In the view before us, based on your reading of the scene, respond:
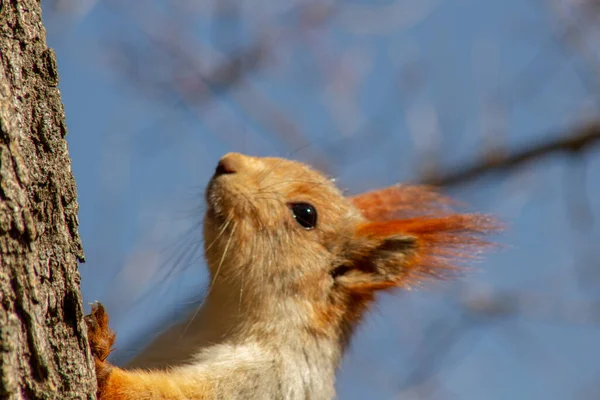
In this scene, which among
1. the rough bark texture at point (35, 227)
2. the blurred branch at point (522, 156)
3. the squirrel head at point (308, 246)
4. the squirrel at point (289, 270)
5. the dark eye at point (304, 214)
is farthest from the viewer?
the blurred branch at point (522, 156)

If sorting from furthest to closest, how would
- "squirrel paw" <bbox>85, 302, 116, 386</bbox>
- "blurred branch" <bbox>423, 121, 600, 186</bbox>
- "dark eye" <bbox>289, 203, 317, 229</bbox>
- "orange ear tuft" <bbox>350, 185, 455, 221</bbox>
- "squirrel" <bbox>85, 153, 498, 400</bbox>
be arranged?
"blurred branch" <bbox>423, 121, 600, 186</bbox>
"orange ear tuft" <bbox>350, 185, 455, 221</bbox>
"dark eye" <bbox>289, 203, 317, 229</bbox>
"squirrel" <bbox>85, 153, 498, 400</bbox>
"squirrel paw" <bbox>85, 302, 116, 386</bbox>

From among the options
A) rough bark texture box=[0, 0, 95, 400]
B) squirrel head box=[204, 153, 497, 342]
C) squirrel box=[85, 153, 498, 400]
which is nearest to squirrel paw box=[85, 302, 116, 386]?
rough bark texture box=[0, 0, 95, 400]

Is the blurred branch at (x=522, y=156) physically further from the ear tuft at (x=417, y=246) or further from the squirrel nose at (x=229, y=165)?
the squirrel nose at (x=229, y=165)

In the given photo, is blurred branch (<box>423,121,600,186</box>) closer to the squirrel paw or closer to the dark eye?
the dark eye

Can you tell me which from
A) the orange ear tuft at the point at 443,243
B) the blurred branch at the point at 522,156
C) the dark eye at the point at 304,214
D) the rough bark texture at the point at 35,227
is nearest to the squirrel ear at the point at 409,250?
the orange ear tuft at the point at 443,243

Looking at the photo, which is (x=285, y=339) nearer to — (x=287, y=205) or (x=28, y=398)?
(x=287, y=205)

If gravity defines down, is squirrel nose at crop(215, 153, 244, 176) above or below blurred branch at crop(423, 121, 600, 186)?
below

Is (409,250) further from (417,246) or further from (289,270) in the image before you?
(289,270)

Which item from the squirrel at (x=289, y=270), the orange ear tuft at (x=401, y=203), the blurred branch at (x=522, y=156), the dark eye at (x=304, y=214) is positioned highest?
the blurred branch at (x=522, y=156)
